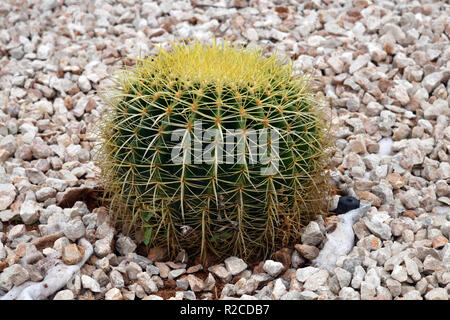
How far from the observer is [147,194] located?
2686 mm

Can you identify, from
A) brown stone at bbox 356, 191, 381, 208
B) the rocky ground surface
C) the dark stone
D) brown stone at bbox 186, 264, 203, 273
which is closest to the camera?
the rocky ground surface

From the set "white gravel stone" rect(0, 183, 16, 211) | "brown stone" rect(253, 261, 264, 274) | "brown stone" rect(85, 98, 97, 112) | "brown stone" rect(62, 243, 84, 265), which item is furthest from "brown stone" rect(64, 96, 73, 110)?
"brown stone" rect(253, 261, 264, 274)

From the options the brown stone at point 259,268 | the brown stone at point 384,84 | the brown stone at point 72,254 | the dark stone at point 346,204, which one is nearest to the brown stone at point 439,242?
the dark stone at point 346,204

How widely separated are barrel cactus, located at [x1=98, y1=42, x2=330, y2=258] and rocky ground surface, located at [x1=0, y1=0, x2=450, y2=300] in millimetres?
152

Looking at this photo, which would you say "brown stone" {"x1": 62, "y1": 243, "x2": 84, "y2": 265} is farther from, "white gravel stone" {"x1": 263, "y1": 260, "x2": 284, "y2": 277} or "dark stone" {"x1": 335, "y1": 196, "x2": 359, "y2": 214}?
"dark stone" {"x1": 335, "y1": 196, "x2": 359, "y2": 214}

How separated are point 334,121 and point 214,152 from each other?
1.61m

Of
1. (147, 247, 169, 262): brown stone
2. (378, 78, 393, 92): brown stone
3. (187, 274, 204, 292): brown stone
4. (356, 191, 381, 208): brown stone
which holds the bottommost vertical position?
(187, 274, 204, 292): brown stone

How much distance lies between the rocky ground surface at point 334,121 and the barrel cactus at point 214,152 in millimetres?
152

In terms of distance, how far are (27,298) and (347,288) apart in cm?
135

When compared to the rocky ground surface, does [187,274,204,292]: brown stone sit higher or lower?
lower

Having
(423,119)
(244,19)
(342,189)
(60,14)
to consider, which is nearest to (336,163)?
(342,189)

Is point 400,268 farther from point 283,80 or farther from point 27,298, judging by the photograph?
point 27,298

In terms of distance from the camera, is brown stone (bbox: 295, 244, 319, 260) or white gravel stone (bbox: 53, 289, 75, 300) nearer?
white gravel stone (bbox: 53, 289, 75, 300)

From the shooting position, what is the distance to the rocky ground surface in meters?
Result: 2.71
